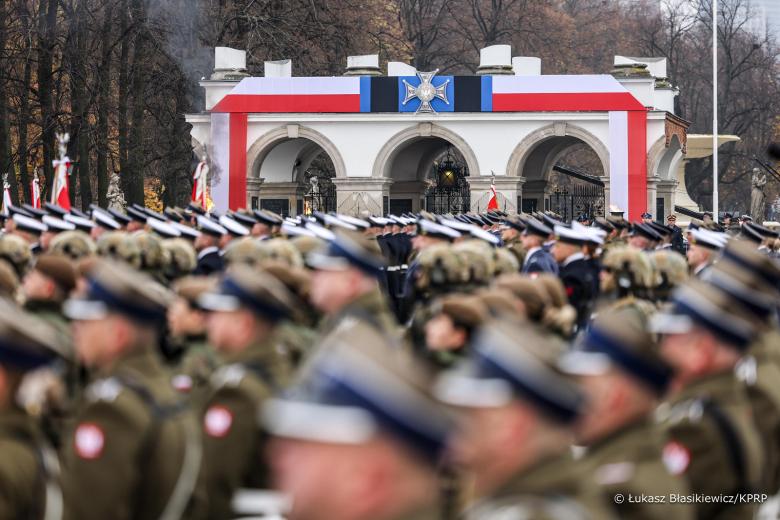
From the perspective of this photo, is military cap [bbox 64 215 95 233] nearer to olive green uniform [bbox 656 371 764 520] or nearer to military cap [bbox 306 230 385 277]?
military cap [bbox 306 230 385 277]

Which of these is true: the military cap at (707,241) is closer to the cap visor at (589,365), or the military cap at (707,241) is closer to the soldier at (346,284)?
the soldier at (346,284)

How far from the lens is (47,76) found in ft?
125

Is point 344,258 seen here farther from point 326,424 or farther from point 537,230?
point 537,230

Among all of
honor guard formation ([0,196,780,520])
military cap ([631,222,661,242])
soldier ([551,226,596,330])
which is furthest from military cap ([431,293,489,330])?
military cap ([631,222,661,242])

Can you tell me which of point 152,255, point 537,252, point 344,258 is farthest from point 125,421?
point 537,252

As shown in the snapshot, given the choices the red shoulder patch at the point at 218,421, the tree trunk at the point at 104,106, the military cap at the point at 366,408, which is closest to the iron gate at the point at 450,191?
the tree trunk at the point at 104,106

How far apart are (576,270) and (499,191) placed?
25.2m

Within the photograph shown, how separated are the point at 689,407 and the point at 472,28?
5889cm

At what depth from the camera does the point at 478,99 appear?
38438 millimetres

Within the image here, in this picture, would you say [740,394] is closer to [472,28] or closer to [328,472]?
[328,472]

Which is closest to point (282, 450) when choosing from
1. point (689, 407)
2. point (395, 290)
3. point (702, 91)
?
point (689, 407)

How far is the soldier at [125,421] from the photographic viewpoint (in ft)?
15.5

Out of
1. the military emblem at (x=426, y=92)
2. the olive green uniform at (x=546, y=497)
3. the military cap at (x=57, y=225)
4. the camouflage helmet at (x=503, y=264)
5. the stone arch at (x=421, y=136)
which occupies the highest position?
the military emblem at (x=426, y=92)

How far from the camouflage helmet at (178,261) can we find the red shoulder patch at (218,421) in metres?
5.20
